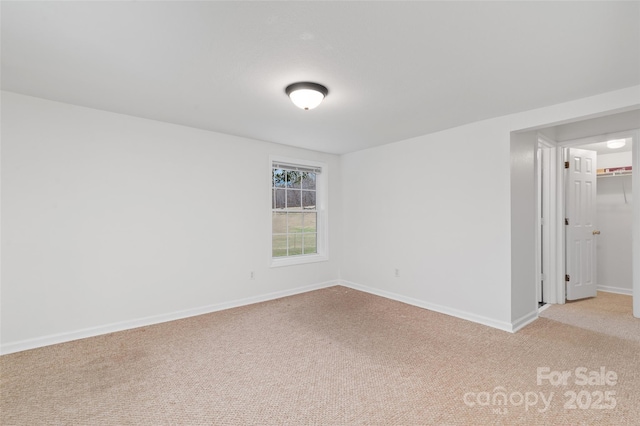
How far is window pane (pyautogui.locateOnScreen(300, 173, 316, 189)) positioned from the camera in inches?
202

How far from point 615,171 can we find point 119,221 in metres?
6.98

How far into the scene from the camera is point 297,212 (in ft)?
16.4

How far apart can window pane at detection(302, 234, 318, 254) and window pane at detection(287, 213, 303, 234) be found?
0.18 m

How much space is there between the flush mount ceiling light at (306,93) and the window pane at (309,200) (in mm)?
2622

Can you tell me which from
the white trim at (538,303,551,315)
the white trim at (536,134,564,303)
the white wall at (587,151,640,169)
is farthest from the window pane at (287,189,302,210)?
the white wall at (587,151,640,169)

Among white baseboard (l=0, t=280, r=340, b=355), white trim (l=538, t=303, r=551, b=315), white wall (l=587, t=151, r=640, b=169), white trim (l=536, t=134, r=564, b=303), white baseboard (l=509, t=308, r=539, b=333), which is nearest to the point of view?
white baseboard (l=0, t=280, r=340, b=355)

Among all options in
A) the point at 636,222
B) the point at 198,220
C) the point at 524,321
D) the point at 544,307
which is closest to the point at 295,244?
the point at 198,220

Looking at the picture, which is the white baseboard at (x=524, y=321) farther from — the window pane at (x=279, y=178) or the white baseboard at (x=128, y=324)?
the window pane at (x=279, y=178)

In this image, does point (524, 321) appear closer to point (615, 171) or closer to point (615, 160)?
point (615, 171)

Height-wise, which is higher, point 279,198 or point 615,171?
point 615,171

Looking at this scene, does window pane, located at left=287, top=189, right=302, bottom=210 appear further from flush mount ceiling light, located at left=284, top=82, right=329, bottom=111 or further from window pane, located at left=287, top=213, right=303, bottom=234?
flush mount ceiling light, located at left=284, top=82, right=329, bottom=111

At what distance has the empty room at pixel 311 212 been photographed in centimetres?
185

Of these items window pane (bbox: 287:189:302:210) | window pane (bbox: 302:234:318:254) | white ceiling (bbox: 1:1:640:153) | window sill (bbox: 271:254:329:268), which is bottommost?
window sill (bbox: 271:254:329:268)

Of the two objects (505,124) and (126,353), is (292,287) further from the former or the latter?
(505,124)
